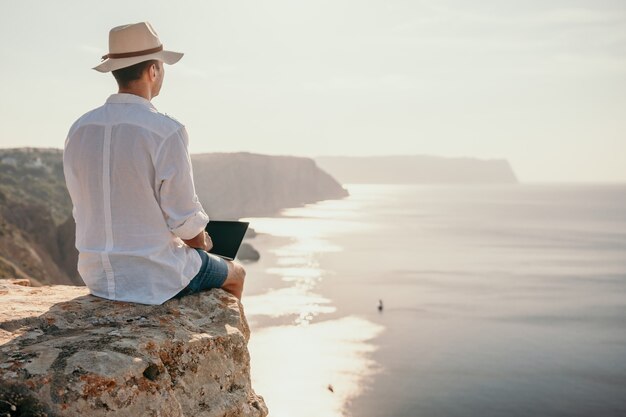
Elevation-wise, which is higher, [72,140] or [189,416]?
[72,140]

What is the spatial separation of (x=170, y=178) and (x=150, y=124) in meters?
0.39

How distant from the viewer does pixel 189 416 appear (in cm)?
387

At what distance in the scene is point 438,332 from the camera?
65.4 m

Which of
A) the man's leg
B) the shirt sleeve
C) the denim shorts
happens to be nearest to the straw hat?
the shirt sleeve

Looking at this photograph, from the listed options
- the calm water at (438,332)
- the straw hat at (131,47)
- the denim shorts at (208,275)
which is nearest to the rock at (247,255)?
the calm water at (438,332)

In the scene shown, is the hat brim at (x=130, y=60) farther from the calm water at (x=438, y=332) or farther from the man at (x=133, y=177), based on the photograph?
the calm water at (x=438, y=332)

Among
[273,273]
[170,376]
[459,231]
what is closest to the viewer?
[170,376]

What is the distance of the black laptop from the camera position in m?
5.32

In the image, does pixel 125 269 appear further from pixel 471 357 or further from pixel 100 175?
pixel 471 357

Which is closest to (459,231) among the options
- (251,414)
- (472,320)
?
(472,320)

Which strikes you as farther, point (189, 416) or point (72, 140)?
point (72, 140)

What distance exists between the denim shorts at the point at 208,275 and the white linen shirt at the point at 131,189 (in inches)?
16.0

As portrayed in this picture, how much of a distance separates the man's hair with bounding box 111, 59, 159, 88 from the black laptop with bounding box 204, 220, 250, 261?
155 centimetres

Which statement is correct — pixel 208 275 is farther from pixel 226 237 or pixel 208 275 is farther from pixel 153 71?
pixel 153 71
